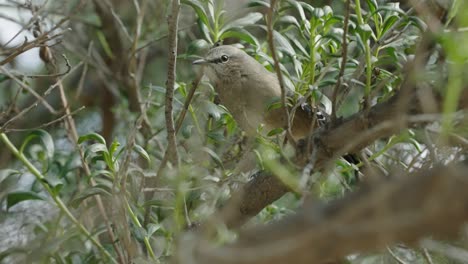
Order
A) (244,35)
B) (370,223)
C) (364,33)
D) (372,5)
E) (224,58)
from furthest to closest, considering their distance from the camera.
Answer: (224,58) < (244,35) < (372,5) < (364,33) < (370,223)

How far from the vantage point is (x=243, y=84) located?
3.65 metres

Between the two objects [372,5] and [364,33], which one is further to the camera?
[372,5]

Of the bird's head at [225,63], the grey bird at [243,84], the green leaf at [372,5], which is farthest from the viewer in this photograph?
the bird's head at [225,63]

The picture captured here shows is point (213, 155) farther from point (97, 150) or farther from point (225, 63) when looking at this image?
point (225, 63)

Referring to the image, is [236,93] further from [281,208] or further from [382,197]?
[382,197]

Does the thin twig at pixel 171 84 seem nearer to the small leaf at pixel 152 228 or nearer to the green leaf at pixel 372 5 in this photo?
the small leaf at pixel 152 228

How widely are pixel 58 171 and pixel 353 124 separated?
4.45ft

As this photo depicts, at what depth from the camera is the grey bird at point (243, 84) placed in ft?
11.1

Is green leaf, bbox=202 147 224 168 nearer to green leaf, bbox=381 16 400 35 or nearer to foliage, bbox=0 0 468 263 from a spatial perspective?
foliage, bbox=0 0 468 263

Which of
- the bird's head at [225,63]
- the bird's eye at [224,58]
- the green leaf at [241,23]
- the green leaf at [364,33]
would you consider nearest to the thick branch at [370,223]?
the green leaf at [364,33]

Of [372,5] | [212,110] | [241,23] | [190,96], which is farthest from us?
[241,23]

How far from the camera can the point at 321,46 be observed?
2715mm

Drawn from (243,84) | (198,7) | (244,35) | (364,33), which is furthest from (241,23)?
(364,33)

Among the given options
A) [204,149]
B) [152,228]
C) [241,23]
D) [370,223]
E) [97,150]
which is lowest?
[152,228]
